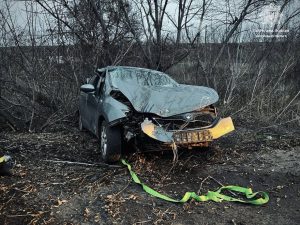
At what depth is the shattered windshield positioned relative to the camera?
7.45 m

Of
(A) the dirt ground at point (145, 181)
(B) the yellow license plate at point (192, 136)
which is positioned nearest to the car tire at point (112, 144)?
(A) the dirt ground at point (145, 181)

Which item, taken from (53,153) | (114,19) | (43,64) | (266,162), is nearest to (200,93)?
(266,162)

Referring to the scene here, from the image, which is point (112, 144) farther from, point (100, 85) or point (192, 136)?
point (100, 85)

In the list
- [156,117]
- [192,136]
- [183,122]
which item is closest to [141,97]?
[156,117]

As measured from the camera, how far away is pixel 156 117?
6.08m

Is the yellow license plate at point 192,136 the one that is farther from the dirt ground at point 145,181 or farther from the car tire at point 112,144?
the car tire at point 112,144

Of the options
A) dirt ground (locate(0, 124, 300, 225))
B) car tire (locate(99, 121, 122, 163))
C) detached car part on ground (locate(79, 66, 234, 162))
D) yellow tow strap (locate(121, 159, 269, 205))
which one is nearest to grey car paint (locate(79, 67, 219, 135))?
detached car part on ground (locate(79, 66, 234, 162))

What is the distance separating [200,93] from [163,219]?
9.06 feet

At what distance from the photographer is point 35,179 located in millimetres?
5742

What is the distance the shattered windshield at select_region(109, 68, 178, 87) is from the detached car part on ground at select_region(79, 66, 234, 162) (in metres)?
0.34

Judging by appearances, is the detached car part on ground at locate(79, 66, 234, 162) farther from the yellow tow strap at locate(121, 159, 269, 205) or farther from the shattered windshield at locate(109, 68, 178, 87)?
the yellow tow strap at locate(121, 159, 269, 205)

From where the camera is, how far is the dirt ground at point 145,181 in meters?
4.48

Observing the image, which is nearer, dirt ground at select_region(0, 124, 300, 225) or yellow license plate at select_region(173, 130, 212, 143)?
dirt ground at select_region(0, 124, 300, 225)

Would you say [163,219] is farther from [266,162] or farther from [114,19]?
[114,19]
